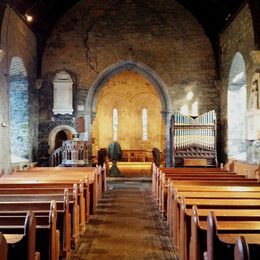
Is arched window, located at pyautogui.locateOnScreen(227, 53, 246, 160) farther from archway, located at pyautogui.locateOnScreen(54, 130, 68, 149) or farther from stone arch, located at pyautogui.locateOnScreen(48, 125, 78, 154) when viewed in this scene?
archway, located at pyautogui.locateOnScreen(54, 130, 68, 149)

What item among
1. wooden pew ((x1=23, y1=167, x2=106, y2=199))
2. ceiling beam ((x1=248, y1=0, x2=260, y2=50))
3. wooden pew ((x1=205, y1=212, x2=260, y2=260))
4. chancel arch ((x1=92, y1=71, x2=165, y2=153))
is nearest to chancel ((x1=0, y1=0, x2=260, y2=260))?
ceiling beam ((x1=248, y1=0, x2=260, y2=50))

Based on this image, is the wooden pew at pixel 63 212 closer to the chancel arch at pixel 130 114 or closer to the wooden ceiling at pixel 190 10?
the wooden ceiling at pixel 190 10

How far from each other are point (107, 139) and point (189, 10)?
877cm

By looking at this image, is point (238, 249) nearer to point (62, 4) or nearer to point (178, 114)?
point (178, 114)

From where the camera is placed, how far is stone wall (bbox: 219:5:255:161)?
36.7ft

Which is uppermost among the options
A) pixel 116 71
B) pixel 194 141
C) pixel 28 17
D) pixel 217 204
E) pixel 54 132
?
pixel 28 17

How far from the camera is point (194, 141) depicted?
13422mm

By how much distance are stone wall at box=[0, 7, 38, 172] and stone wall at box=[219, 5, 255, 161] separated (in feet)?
23.3

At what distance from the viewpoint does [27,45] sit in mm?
13570

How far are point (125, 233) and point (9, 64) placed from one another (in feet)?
24.2

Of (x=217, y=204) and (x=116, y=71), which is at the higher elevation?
(x=116, y=71)

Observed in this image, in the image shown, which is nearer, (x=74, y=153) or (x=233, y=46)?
(x=233, y=46)

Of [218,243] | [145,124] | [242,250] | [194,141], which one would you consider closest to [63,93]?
[194,141]

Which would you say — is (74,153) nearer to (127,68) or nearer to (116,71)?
(116,71)
